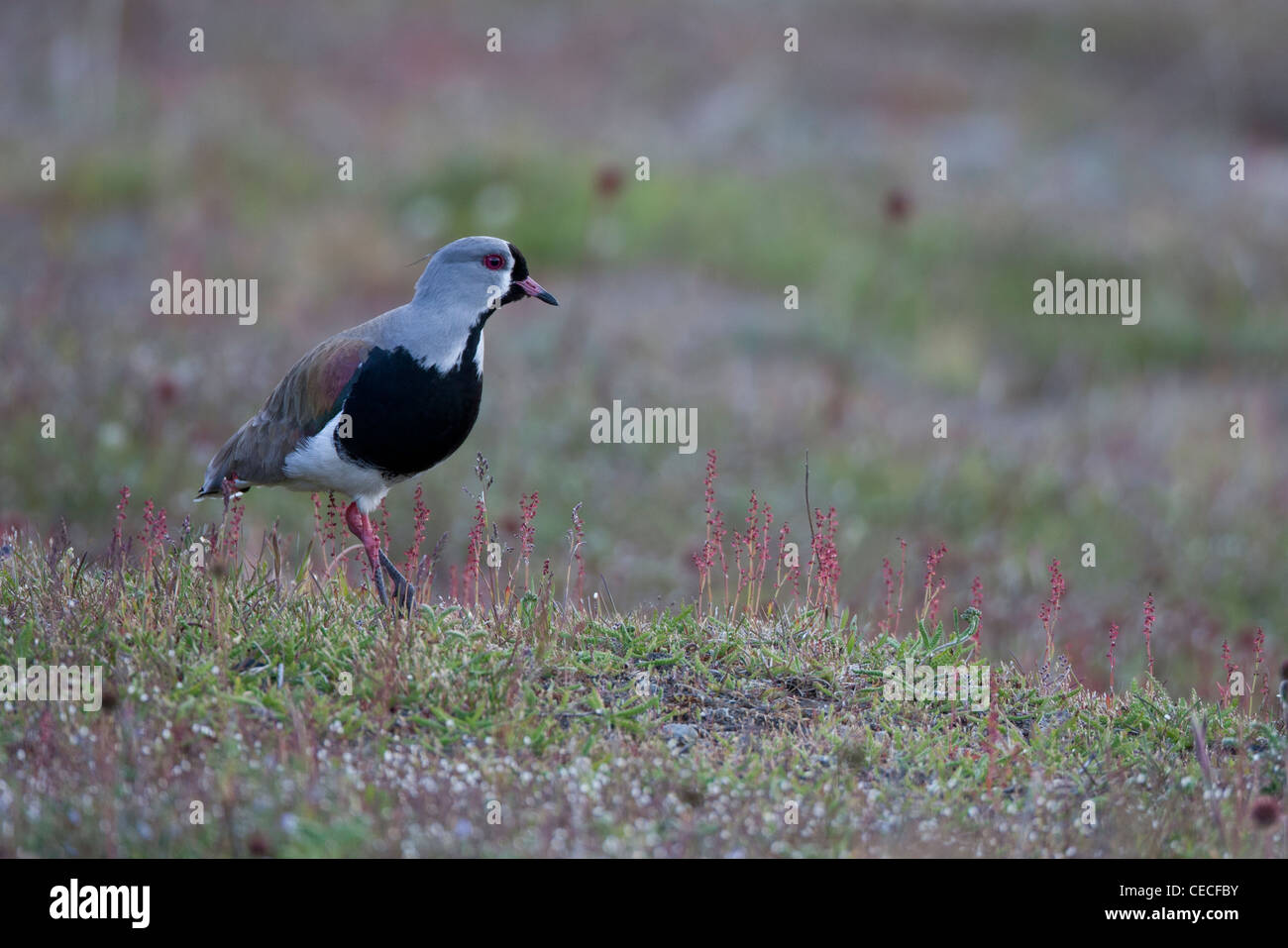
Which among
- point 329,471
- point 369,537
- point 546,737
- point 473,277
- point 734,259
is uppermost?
point 734,259

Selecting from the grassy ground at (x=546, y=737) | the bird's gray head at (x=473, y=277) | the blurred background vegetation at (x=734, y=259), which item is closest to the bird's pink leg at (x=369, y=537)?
the grassy ground at (x=546, y=737)

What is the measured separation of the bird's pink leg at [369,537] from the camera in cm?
641

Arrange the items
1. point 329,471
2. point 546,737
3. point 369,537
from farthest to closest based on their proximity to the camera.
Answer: point 369,537 < point 329,471 < point 546,737

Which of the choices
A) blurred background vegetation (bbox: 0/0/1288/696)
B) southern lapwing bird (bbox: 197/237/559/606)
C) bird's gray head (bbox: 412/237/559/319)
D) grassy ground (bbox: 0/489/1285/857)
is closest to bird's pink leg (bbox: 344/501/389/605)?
southern lapwing bird (bbox: 197/237/559/606)

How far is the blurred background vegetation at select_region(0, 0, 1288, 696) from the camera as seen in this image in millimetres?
12086

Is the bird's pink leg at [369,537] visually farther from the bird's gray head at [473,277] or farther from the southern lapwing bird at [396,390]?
the bird's gray head at [473,277]

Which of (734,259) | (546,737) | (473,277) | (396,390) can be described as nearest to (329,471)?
(396,390)

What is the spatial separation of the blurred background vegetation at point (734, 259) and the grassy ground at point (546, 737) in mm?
4035

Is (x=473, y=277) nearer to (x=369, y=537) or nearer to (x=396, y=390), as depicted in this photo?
(x=396, y=390)

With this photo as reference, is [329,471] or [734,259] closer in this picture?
[329,471]

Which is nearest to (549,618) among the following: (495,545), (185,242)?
(495,545)

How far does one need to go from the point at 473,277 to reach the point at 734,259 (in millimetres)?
13084

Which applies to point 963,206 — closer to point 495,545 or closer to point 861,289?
point 861,289

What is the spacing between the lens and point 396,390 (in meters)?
6.41
